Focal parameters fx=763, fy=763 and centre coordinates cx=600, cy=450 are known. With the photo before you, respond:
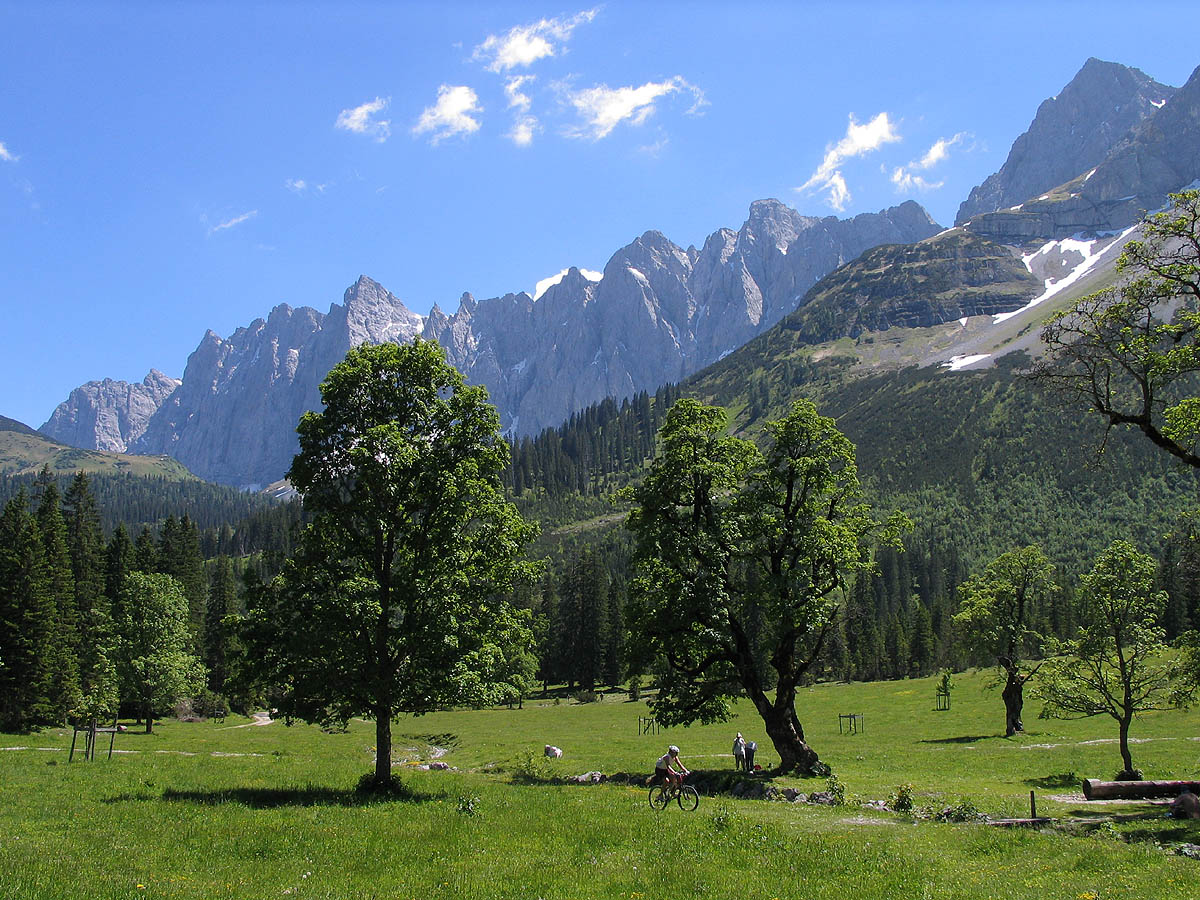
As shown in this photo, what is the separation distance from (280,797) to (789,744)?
19.2 meters

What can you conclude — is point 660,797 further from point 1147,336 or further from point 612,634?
point 612,634

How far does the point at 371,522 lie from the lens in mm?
25594

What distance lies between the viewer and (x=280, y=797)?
23.9m

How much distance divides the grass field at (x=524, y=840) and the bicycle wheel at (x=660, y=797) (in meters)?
0.39

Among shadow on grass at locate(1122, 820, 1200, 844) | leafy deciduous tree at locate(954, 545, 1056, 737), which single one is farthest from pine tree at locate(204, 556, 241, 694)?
shadow on grass at locate(1122, 820, 1200, 844)

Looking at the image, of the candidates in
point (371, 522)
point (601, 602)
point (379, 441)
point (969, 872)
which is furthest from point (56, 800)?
point (601, 602)

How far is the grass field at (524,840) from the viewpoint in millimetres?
13703

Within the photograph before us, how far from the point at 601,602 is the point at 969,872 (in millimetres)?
105328

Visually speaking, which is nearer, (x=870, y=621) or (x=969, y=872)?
(x=969, y=872)

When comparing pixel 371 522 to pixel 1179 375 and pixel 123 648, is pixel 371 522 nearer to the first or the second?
pixel 1179 375

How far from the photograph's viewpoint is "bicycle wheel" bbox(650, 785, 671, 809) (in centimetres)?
2317

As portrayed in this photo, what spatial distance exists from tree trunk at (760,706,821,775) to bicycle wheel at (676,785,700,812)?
812 cm

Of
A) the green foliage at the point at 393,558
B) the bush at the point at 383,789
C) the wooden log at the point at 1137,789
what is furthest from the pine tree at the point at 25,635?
the wooden log at the point at 1137,789

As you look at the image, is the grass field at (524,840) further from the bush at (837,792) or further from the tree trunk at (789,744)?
the tree trunk at (789,744)
